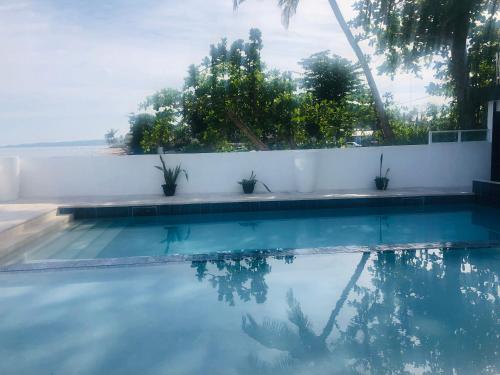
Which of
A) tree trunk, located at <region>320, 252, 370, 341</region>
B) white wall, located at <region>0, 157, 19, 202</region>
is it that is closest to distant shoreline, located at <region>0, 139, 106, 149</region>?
white wall, located at <region>0, 157, 19, 202</region>

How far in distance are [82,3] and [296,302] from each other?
982 centimetres

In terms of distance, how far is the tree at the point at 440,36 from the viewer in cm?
1086

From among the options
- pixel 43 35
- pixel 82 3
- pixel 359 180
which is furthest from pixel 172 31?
pixel 359 180

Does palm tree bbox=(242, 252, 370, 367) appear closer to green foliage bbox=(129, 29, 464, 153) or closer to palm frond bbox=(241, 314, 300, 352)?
palm frond bbox=(241, 314, 300, 352)

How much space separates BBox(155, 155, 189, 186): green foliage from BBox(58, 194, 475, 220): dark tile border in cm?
115

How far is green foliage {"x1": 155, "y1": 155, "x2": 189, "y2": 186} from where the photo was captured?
336 inches

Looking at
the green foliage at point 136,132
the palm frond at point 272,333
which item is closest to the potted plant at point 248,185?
the palm frond at point 272,333

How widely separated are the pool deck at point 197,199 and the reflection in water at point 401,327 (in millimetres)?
3368

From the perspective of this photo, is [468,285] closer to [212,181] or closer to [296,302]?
[296,302]

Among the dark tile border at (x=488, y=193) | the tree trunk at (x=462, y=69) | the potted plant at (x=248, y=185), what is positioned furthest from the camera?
the tree trunk at (x=462, y=69)

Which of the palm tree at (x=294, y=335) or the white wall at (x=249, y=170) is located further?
the white wall at (x=249, y=170)

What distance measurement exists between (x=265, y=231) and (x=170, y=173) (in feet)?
9.54

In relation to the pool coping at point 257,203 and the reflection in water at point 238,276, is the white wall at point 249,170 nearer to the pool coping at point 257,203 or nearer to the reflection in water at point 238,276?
the pool coping at point 257,203

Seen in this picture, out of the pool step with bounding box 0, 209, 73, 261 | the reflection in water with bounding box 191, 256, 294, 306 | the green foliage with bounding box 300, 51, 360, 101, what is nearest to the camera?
the reflection in water with bounding box 191, 256, 294, 306
